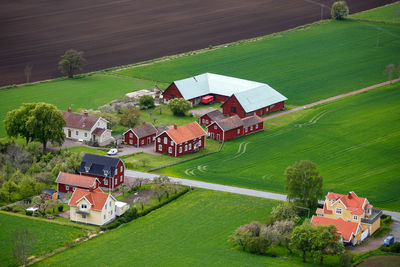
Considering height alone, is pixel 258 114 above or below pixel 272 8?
below

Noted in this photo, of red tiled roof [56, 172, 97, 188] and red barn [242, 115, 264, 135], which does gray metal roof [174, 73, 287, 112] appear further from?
red tiled roof [56, 172, 97, 188]

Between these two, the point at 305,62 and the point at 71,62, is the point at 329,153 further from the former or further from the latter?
the point at 71,62

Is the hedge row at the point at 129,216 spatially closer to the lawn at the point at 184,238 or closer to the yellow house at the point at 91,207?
the lawn at the point at 184,238

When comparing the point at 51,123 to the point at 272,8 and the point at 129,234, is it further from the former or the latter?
the point at 272,8

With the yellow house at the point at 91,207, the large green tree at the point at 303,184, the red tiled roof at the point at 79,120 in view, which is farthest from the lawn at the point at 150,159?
the large green tree at the point at 303,184

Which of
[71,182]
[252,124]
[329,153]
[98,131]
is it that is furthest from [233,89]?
[71,182]

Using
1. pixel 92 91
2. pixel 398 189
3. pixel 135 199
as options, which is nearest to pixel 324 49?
pixel 92 91

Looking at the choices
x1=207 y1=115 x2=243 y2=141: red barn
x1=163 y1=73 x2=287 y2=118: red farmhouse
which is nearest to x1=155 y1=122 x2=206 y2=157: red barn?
x1=207 y1=115 x2=243 y2=141: red barn
